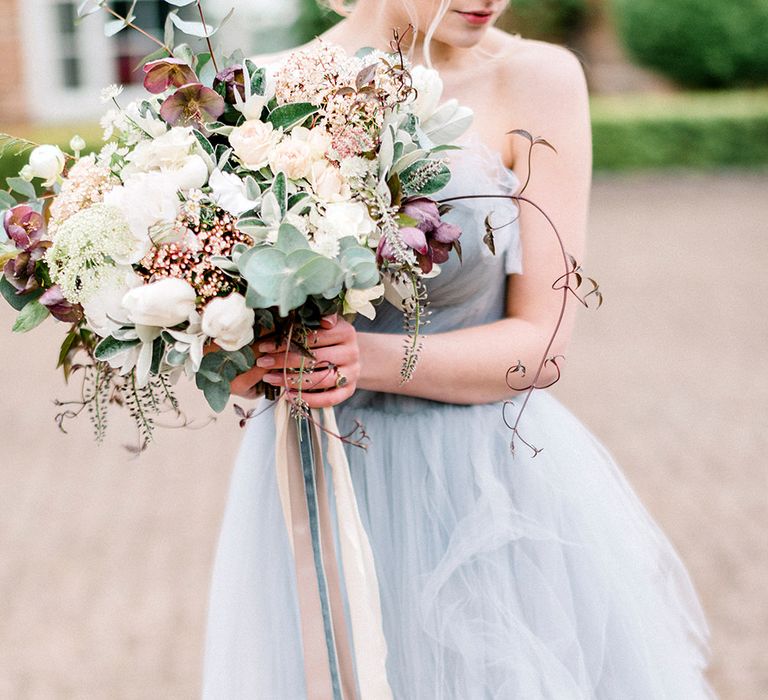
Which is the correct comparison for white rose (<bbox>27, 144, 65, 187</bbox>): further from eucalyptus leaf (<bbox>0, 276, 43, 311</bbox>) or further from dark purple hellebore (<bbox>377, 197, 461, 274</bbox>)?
dark purple hellebore (<bbox>377, 197, 461, 274</bbox>)

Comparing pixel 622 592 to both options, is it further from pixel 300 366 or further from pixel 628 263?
pixel 628 263

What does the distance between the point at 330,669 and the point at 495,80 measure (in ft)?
3.66

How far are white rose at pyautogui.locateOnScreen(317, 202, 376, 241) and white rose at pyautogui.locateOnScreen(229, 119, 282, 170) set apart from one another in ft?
0.43

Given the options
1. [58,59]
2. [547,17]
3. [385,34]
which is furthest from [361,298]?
[547,17]

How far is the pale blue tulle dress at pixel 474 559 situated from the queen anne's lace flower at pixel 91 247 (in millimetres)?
602

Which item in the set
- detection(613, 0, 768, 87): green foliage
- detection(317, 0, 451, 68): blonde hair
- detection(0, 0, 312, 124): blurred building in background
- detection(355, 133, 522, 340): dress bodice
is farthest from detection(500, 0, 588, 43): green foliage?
detection(355, 133, 522, 340): dress bodice

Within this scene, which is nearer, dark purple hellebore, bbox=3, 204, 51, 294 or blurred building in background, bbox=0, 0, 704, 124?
dark purple hellebore, bbox=3, 204, 51, 294

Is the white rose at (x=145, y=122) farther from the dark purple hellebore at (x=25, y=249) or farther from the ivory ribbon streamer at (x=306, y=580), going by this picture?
the ivory ribbon streamer at (x=306, y=580)

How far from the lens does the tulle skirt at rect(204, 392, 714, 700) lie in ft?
6.40

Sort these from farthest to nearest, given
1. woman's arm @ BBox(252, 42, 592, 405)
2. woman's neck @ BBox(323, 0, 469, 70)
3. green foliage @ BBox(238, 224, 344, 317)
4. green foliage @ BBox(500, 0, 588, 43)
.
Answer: green foliage @ BBox(500, 0, 588, 43)
woman's neck @ BBox(323, 0, 469, 70)
woman's arm @ BBox(252, 42, 592, 405)
green foliage @ BBox(238, 224, 344, 317)

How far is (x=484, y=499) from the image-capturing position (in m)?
2.00

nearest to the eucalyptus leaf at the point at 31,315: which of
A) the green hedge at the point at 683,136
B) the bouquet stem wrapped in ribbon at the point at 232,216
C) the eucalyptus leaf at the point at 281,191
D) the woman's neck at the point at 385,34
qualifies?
the bouquet stem wrapped in ribbon at the point at 232,216

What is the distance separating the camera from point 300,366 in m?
1.74

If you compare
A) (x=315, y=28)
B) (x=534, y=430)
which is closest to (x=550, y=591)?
(x=534, y=430)
